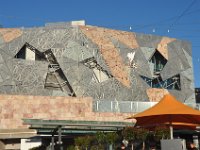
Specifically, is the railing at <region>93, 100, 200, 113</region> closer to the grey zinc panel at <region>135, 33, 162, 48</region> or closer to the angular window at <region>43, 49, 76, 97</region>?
the angular window at <region>43, 49, 76, 97</region>

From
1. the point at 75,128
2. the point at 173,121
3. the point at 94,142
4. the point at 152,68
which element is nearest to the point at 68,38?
the point at 152,68

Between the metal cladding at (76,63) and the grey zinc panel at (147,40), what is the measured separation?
13 cm

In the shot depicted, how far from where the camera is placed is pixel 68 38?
149ft

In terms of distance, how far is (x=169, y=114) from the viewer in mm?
14680

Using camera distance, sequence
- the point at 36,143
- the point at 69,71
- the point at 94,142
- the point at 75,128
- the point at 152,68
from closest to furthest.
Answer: the point at 94,142, the point at 75,128, the point at 36,143, the point at 69,71, the point at 152,68

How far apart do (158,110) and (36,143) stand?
20.5 metres

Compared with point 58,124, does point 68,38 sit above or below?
above

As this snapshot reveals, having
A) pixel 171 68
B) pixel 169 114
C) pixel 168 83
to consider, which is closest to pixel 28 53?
pixel 171 68

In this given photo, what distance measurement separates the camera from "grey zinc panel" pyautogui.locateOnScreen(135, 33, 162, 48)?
165 feet

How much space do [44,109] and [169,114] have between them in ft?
78.2

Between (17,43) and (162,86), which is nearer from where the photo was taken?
(17,43)

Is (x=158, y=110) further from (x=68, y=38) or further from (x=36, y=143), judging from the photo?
(x=68, y=38)

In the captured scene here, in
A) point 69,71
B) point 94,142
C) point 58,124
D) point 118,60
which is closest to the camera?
point 94,142

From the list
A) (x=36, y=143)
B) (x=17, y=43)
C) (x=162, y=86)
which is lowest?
(x=36, y=143)
